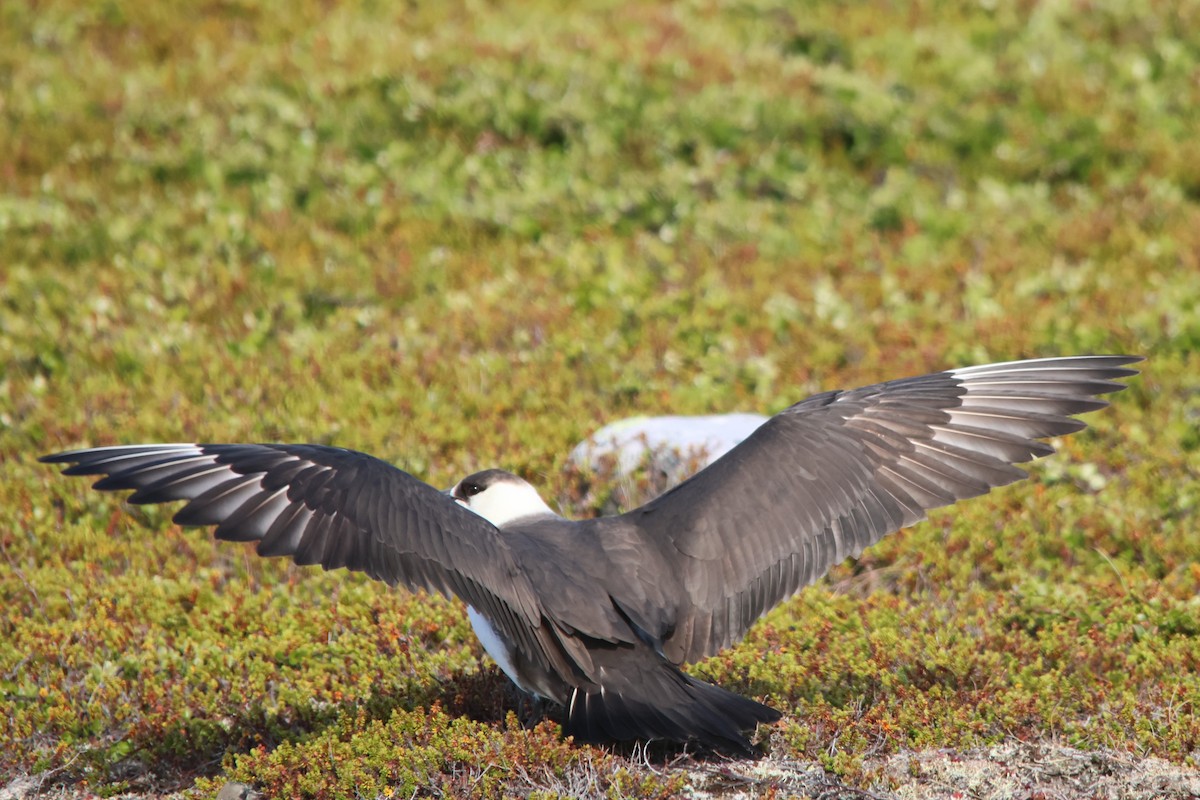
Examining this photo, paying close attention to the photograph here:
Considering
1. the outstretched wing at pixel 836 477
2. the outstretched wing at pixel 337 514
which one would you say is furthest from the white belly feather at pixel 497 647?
the outstretched wing at pixel 836 477

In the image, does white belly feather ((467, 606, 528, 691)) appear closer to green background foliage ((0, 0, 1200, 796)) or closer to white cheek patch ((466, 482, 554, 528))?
green background foliage ((0, 0, 1200, 796))

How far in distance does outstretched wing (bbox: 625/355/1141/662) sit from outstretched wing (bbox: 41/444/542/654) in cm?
78

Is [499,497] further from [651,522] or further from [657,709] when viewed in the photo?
[657,709]

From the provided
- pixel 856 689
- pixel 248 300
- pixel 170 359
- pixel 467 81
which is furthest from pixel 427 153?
pixel 856 689

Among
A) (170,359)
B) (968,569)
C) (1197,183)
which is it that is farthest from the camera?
(1197,183)

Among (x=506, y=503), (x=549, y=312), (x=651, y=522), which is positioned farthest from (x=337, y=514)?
(x=549, y=312)

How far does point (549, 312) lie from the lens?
9.73m

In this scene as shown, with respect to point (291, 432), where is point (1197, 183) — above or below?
above

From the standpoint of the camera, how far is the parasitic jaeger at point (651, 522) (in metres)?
5.09

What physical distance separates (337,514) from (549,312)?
479 centimetres

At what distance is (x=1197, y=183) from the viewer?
11461mm

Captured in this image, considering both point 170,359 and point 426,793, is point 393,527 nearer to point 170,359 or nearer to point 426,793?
point 426,793

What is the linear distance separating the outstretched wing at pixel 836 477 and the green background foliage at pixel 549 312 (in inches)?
23.8

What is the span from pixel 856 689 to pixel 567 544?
1412mm
